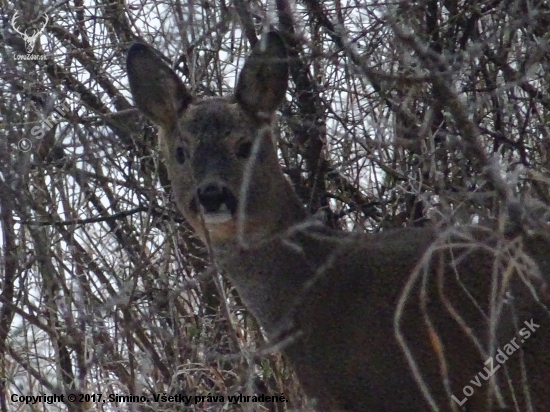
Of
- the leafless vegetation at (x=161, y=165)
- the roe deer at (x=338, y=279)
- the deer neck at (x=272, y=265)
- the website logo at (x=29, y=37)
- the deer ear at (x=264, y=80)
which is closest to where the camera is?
the roe deer at (x=338, y=279)

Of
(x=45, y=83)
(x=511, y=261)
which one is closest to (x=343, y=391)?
(x=511, y=261)

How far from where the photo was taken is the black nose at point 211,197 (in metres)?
4.96

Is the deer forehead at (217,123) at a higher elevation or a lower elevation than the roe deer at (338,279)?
higher

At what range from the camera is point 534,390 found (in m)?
4.52

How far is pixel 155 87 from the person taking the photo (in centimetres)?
552

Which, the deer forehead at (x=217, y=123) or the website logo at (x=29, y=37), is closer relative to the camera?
the deer forehead at (x=217, y=123)

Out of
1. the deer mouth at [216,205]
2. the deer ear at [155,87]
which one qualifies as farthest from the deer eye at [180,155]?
the deer mouth at [216,205]

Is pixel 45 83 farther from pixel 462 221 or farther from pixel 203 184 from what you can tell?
pixel 462 221

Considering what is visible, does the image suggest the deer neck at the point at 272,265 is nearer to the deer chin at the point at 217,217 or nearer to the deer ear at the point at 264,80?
the deer chin at the point at 217,217

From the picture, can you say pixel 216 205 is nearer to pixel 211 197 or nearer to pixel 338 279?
pixel 211 197

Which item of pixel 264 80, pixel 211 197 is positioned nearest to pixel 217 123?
pixel 264 80

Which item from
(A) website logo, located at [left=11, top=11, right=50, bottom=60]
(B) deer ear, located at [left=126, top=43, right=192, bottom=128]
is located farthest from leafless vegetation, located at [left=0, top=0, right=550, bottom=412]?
(B) deer ear, located at [left=126, top=43, right=192, bottom=128]

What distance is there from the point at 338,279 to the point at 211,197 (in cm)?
66

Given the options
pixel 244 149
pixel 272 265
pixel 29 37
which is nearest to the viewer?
pixel 272 265
